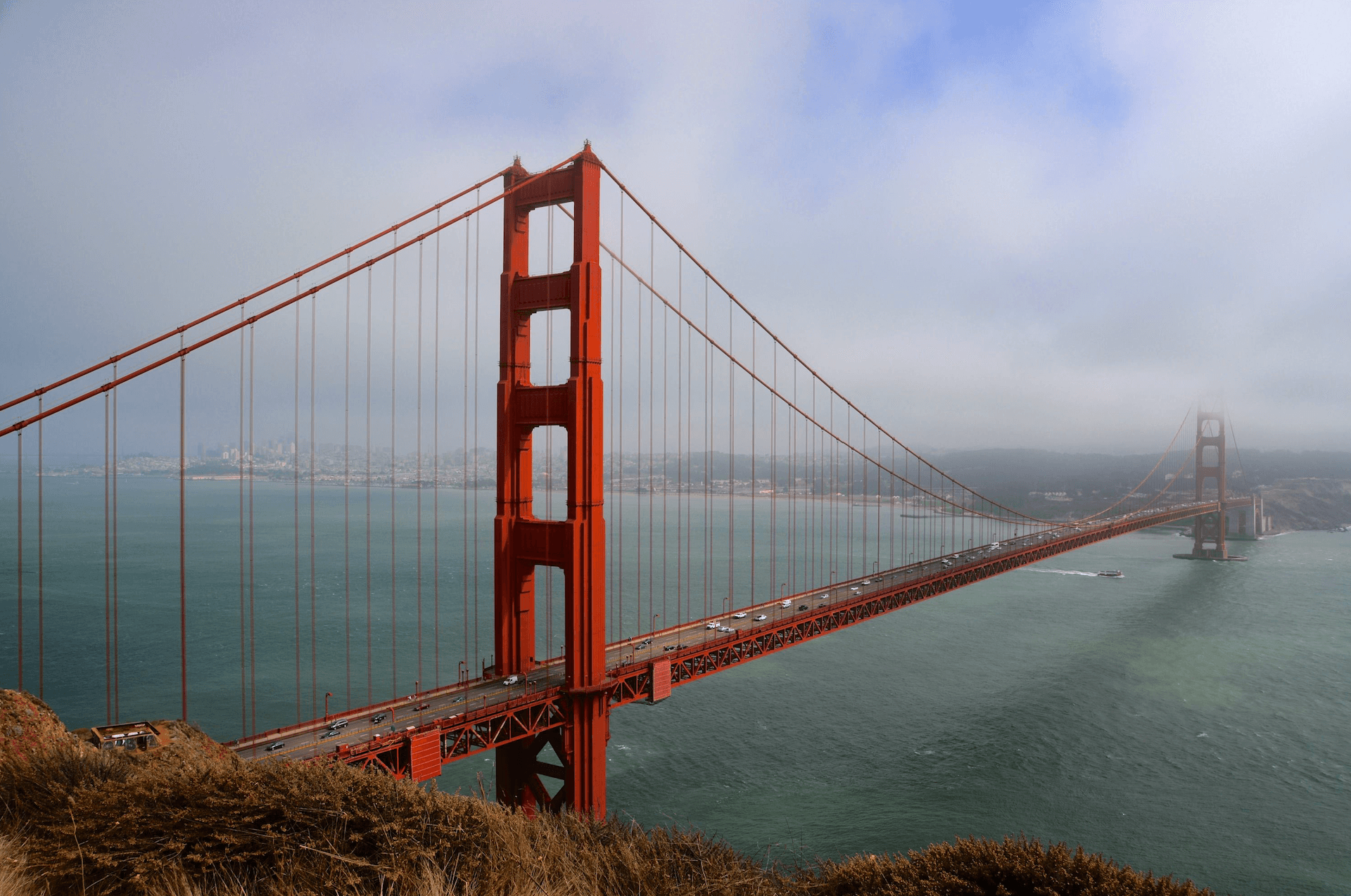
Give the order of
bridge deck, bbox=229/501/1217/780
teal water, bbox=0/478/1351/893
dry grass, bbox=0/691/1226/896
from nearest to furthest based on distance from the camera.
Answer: dry grass, bbox=0/691/1226/896 → bridge deck, bbox=229/501/1217/780 → teal water, bbox=0/478/1351/893

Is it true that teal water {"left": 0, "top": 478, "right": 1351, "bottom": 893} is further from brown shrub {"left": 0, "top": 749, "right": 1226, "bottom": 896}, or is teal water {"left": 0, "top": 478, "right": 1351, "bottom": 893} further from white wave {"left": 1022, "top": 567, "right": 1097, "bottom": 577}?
white wave {"left": 1022, "top": 567, "right": 1097, "bottom": 577}

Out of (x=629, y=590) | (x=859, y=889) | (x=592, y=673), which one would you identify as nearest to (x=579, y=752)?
(x=592, y=673)

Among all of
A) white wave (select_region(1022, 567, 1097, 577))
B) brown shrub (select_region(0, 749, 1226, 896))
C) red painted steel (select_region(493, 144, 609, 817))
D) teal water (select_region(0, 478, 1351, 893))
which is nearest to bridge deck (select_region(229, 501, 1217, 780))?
red painted steel (select_region(493, 144, 609, 817))

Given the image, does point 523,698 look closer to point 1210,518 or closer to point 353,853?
point 353,853

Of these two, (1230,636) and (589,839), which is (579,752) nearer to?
(589,839)

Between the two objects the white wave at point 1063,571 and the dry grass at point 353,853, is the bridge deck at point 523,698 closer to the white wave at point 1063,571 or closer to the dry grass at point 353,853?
the dry grass at point 353,853

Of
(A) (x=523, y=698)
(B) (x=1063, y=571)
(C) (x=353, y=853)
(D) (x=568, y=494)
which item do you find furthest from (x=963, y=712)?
(B) (x=1063, y=571)
